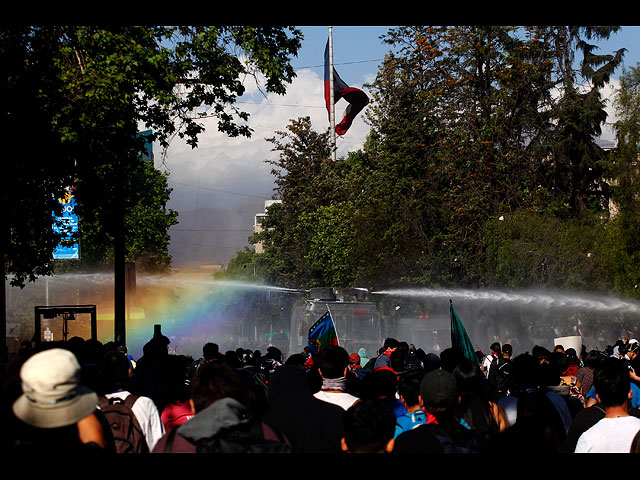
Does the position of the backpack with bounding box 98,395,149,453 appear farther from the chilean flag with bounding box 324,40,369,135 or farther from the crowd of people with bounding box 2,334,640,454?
the chilean flag with bounding box 324,40,369,135

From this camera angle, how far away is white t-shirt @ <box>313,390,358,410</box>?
6.08 m

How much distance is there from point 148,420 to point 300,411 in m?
1.06

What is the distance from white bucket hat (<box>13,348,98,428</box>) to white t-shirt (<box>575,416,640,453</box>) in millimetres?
3152

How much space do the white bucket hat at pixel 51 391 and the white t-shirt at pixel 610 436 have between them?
3152 mm

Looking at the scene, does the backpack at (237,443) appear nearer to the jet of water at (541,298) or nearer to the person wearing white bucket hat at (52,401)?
the person wearing white bucket hat at (52,401)

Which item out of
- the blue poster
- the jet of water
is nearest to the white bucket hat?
the blue poster

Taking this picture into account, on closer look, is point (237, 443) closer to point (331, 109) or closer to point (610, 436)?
point (610, 436)

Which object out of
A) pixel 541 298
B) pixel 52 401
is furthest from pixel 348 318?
pixel 52 401

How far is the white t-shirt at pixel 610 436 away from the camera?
4.94m

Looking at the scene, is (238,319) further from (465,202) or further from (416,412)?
(416,412)

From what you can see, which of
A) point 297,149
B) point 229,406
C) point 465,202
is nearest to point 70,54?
point 229,406

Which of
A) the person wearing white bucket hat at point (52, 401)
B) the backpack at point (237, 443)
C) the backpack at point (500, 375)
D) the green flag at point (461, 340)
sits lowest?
the backpack at point (500, 375)

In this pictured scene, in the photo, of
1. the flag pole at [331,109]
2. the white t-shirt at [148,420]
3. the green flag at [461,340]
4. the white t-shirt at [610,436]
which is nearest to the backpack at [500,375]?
the green flag at [461,340]

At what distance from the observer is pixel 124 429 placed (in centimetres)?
508
